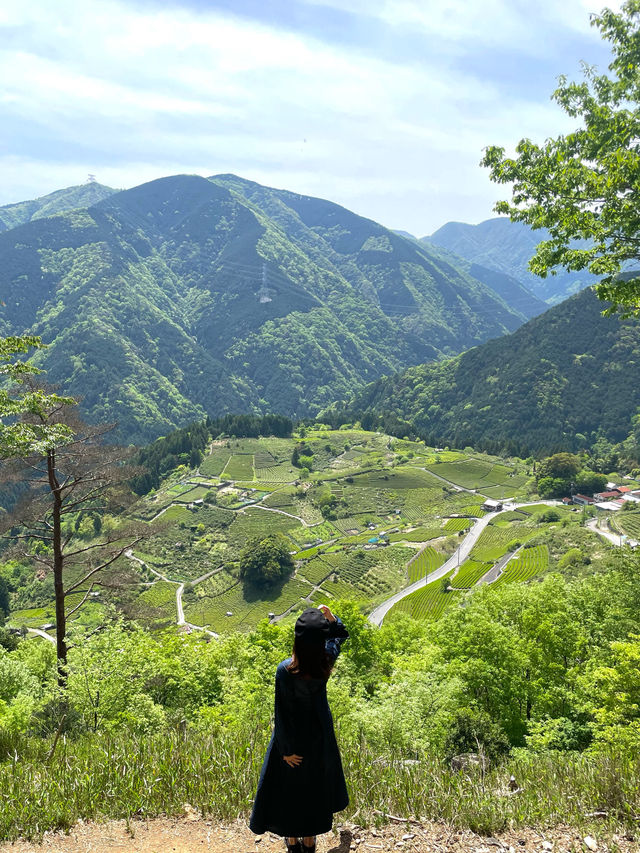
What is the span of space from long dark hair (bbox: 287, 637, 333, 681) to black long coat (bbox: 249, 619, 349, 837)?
54 millimetres

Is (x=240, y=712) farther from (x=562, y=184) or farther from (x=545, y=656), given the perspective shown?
(x=562, y=184)

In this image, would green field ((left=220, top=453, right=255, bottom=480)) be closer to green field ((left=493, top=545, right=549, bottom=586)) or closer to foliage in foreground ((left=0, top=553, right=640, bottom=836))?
green field ((left=493, top=545, right=549, bottom=586))

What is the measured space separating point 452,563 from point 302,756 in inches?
3318

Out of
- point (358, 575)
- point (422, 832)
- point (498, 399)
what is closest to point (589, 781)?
point (422, 832)

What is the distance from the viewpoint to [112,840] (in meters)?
4.95

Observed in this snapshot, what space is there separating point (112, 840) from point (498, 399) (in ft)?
655

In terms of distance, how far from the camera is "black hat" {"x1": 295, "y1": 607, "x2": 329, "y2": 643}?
150 inches

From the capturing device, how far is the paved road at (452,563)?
64.5 meters

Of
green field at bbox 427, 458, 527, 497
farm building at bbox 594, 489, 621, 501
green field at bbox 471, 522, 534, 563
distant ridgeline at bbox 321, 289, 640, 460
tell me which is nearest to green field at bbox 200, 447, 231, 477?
green field at bbox 427, 458, 527, 497

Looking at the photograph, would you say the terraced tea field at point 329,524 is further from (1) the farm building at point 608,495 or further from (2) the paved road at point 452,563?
(1) the farm building at point 608,495

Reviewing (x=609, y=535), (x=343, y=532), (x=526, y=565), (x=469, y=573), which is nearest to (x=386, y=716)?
(x=526, y=565)

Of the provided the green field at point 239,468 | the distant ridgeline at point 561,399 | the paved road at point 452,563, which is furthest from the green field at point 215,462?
the paved road at point 452,563

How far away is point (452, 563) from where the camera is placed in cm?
8269

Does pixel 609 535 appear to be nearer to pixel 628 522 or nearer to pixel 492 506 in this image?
pixel 628 522
